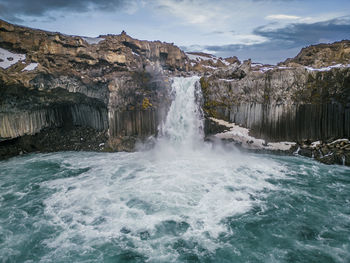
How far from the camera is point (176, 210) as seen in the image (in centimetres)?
996

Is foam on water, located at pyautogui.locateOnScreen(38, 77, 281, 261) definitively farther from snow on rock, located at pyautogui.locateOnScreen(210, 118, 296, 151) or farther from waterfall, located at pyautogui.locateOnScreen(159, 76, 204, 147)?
snow on rock, located at pyautogui.locateOnScreen(210, 118, 296, 151)

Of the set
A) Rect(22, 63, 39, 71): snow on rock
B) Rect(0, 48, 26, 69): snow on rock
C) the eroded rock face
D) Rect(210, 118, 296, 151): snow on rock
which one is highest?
Rect(0, 48, 26, 69): snow on rock

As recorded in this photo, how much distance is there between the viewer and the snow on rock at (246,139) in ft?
56.4

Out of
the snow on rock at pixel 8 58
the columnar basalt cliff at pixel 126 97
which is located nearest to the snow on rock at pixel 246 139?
the columnar basalt cliff at pixel 126 97

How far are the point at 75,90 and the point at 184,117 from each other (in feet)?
30.8

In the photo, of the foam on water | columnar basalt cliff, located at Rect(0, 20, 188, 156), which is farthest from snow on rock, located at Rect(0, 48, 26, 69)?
the foam on water

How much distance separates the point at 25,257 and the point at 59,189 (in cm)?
545

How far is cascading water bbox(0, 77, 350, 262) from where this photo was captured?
7527 millimetres

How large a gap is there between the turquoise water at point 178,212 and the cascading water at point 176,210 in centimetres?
4

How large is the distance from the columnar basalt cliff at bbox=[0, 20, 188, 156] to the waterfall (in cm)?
100

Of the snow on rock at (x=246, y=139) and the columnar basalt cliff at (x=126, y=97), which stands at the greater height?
the columnar basalt cliff at (x=126, y=97)

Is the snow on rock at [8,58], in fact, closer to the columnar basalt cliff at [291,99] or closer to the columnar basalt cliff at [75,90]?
the columnar basalt cliff at [75,90]

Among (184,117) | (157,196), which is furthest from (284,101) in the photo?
(157,196)

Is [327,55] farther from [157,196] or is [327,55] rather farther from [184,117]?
[157,196]
